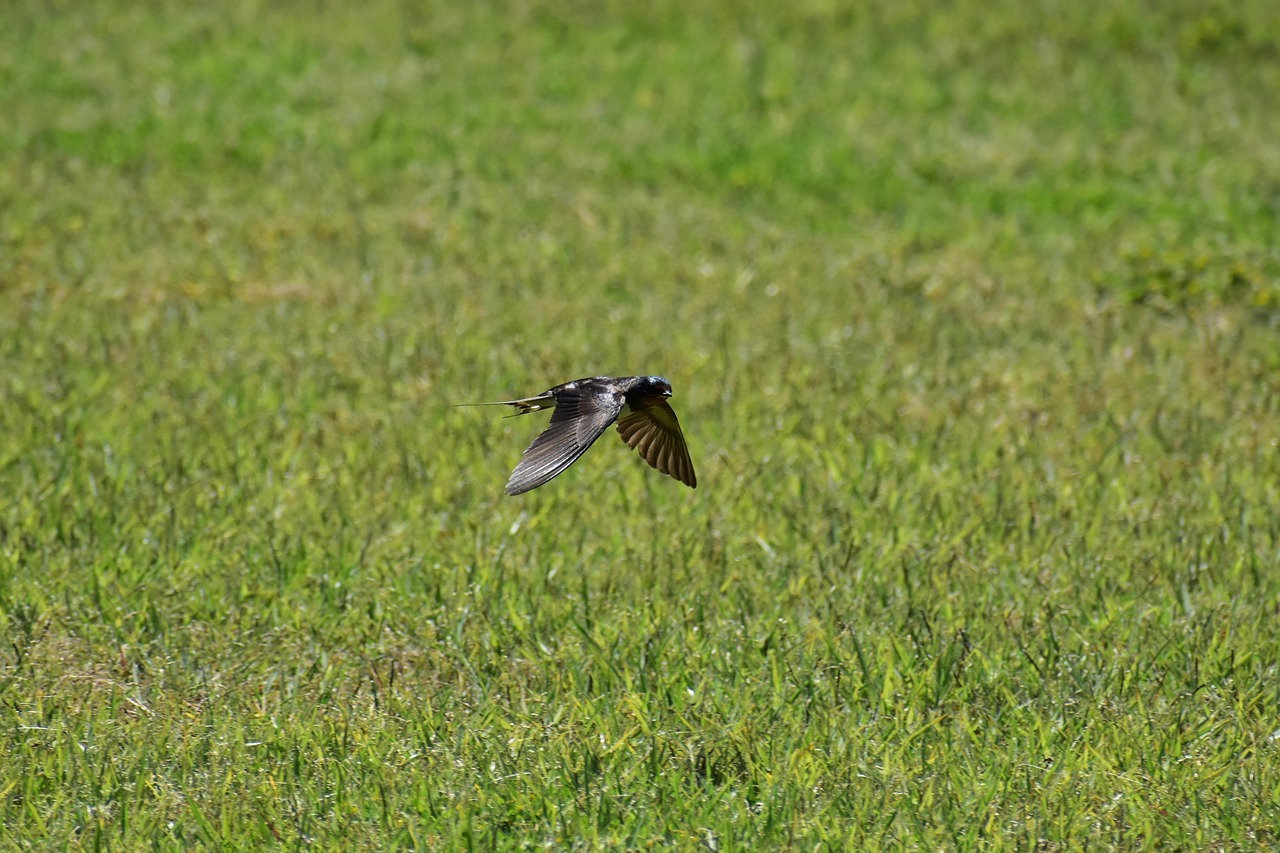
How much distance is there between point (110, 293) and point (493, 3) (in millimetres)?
7857

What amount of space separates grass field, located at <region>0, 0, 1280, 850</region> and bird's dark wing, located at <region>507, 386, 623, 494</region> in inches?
29.2

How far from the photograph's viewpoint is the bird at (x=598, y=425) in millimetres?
3902

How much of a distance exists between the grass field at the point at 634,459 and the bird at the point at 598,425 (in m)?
0.49

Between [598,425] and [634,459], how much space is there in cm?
246

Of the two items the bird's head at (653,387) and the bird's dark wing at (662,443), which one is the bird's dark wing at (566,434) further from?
the bird's dark wing at (662,443)

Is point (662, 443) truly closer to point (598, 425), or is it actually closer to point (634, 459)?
point (598, 425)

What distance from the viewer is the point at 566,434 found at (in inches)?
163

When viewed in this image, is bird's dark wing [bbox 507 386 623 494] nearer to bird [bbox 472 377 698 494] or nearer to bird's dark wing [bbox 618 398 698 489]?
bird [bbox 472 377 698 494]

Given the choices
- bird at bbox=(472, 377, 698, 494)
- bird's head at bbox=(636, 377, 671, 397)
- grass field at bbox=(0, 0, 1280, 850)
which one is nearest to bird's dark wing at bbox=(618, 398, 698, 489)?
bird at bbox=(472, 377, 698, 494)

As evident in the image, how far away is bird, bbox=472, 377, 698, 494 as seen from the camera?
390 centimetres

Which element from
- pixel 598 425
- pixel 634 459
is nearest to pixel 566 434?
pixel 598 425

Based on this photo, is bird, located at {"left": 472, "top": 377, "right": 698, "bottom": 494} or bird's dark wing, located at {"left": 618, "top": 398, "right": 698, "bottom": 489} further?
bird's dark wing, located at {"left": 618, "top": 398, "right": 698, "bottom": 489}

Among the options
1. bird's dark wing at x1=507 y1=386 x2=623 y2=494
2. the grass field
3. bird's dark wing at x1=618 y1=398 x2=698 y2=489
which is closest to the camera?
bird's dark wing at x1=507 y1=386 x2=623 y2=494

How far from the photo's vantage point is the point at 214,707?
14.4ft
